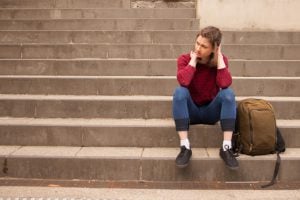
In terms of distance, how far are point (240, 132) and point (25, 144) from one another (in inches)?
→ 87.5

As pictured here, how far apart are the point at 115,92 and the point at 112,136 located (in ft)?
2.63


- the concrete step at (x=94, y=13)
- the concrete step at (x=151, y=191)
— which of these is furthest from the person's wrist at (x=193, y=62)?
the concrete step at (x=94, y=13)

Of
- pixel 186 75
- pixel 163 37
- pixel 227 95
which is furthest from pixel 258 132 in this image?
pixel 163 37

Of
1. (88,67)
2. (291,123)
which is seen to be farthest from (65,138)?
(291,123)

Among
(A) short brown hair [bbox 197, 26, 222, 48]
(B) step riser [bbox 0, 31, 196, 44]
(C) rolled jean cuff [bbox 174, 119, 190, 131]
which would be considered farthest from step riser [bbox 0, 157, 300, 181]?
(B) step riser [bbox 0, 31, 196, 44]

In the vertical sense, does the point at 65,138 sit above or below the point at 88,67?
below

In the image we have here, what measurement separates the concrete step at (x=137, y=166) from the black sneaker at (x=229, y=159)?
9cm

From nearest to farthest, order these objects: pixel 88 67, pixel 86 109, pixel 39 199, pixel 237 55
A: pixel 39 199 < pixel 86 109 < pixel 88 67 < pixel 237 55

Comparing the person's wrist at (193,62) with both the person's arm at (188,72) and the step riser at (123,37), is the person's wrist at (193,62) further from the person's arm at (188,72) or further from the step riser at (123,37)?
the step riser at (123,37)

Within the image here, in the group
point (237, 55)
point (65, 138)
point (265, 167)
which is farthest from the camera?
point (237, 55)

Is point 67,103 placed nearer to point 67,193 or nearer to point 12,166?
point 12,166

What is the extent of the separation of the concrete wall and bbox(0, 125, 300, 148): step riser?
2.73 metres

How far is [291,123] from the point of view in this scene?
13.4ft

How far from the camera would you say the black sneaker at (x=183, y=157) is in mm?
3480
